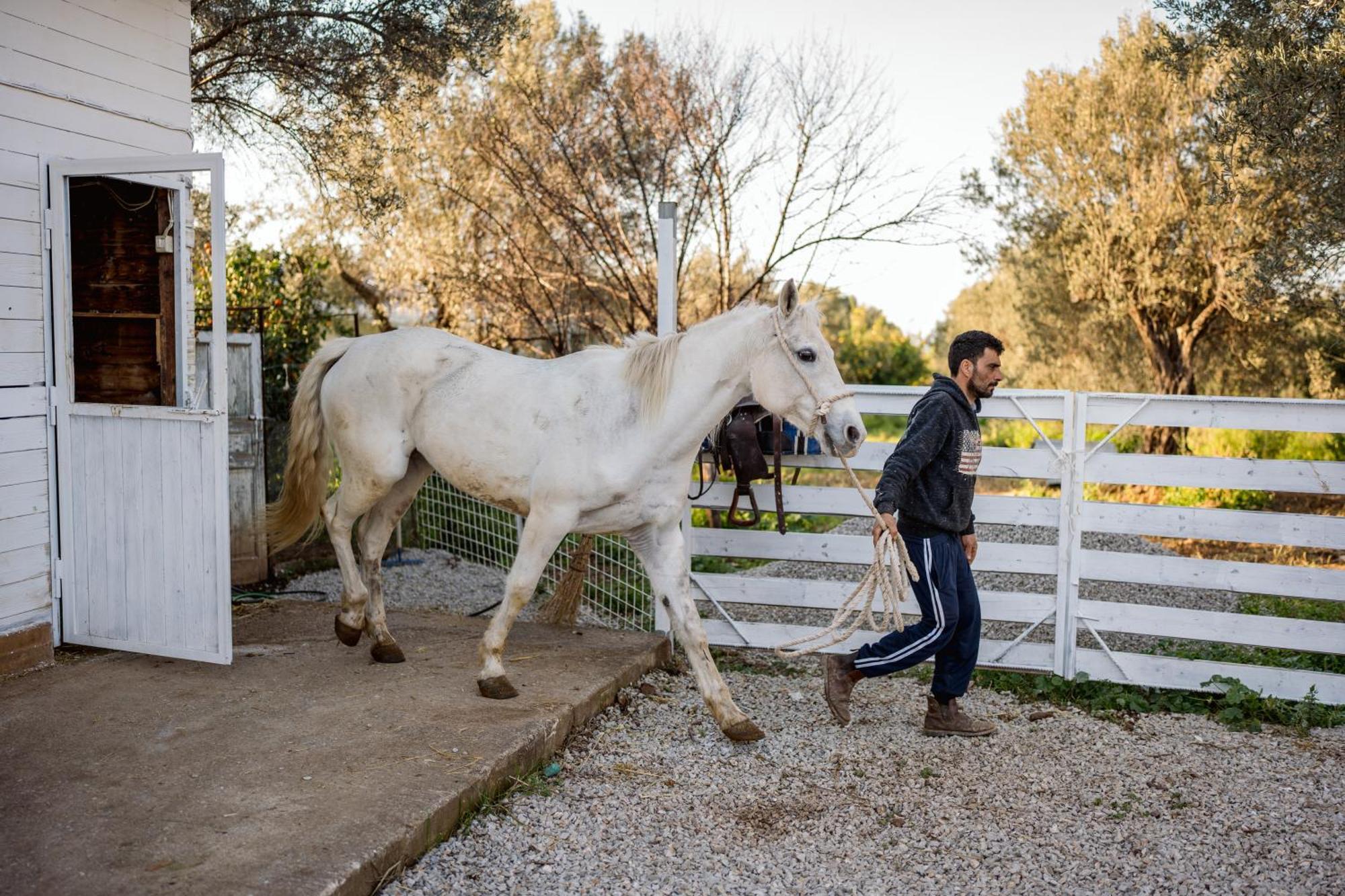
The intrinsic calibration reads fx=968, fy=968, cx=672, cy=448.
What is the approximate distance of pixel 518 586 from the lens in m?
4.06

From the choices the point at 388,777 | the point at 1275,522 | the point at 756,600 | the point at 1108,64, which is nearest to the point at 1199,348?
the point at 1108,64

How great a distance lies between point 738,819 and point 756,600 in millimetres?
1911

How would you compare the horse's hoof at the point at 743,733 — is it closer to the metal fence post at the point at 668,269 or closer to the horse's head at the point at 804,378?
the metal fence post at the point at 668,269

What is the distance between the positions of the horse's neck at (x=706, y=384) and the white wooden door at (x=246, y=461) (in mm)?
3451

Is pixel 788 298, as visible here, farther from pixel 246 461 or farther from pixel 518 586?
pixel 246 461

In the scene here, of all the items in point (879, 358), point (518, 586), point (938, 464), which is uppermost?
point (879, 358)

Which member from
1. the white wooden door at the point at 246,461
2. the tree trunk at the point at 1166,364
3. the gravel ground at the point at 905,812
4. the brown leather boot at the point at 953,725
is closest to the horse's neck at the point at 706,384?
the gravel ground at the point at 905,812

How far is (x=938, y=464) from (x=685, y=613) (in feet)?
4.05

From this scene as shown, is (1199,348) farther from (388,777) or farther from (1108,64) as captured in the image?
(388,777)

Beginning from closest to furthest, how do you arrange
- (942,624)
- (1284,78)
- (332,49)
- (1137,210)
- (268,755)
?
(268,755), (942,624), (1284,78), (332,49), (1137,210)

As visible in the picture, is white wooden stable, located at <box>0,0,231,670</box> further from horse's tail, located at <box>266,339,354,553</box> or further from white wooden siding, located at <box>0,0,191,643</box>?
horse's tail, located at <box>266,339,354,553</box>

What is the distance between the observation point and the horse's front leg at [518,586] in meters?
4.02

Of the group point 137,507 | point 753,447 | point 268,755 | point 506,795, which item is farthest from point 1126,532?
point 137,507

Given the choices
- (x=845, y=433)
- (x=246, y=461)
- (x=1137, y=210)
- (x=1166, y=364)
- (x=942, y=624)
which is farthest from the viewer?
(x=1166, y=364)
